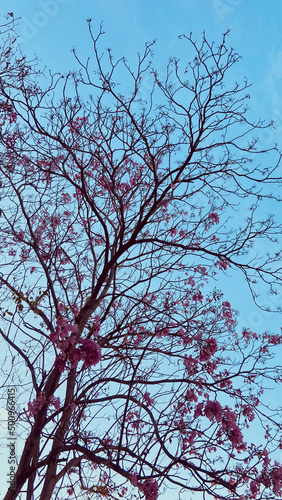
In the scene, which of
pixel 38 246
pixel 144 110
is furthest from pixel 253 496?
pixel 144 110

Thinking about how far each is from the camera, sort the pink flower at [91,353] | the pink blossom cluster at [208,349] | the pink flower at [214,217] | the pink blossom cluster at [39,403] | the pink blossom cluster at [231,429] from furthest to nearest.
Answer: the pink flower at [214,217] < the pink blossom cluster at [208,349] < the pink blossom cluster at [39,403] < the pink blossom cluster at [231,429] < the pink flower at [91,353]

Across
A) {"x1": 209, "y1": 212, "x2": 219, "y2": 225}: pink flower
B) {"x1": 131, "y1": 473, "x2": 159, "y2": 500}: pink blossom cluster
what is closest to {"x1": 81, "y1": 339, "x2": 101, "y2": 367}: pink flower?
{"x1": 131, "y1": 473, "x2": 159, "y2": 500}: pink blossom cluster

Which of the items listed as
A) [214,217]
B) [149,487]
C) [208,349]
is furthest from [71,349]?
[214,217]

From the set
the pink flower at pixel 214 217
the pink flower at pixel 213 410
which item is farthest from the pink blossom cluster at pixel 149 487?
the pink flower at pixel 214 217

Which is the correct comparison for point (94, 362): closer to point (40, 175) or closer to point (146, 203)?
point (146, 203)

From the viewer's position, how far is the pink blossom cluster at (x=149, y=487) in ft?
10.9

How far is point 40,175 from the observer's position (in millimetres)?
5445

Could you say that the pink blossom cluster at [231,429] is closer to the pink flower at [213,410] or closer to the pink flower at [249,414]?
the pink flower at [213,410]

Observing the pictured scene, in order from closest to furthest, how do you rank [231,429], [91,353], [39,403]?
[91,353], [231,429], [39,403]

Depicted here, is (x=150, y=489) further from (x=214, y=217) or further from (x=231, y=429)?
(x=214, y=217)

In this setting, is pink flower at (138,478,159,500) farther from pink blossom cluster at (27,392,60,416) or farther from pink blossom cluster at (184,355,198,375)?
pink blossom cluster at (184,355,198,375)

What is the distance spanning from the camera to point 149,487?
11.0 feet

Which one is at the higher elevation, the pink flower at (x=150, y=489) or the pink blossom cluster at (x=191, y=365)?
the pink blossom cluster at (x=191, y=365)

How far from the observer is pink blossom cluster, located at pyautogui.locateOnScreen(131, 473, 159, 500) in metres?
3.32
